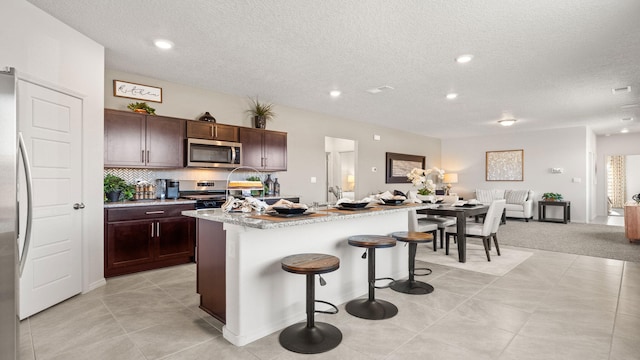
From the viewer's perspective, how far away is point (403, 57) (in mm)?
3637

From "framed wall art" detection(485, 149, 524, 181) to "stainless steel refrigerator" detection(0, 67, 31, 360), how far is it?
10426 mm

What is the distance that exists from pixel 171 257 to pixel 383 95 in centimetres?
394

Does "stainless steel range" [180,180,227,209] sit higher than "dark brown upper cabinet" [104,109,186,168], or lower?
lower

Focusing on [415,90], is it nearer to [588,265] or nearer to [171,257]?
[588,265]

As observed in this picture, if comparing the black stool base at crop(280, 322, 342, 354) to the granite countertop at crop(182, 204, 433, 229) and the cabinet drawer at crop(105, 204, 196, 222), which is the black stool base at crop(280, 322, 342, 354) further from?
the cabinet drawer at crop(105, 204, 196, 222)

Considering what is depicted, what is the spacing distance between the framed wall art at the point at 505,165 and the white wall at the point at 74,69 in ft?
31.9

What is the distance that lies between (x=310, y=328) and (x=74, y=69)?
3214 mm

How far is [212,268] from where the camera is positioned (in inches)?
102

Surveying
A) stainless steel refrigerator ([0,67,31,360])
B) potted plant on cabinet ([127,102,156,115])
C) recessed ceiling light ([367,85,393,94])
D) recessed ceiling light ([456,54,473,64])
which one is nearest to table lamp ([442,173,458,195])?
recessed ceiling light ([367,85,393,94])

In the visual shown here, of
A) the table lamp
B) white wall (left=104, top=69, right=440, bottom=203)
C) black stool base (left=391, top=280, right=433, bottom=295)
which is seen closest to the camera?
black stool base (left=391, top=280, right=433, bottom=295)

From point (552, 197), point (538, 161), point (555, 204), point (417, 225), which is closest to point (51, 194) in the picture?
point (417, 225)

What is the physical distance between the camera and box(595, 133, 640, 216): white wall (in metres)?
9.21

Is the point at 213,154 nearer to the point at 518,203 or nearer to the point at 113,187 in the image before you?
the point at 113,187

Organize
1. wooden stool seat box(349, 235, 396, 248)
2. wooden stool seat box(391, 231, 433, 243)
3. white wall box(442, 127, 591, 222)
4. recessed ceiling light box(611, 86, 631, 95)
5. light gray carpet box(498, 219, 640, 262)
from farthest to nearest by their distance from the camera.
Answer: white wall box(442, 127, 591, 222) → light gray carpet box(498, 219, 640, 262) → recessed ceiling light box(611, 86, 631, 95) → wooden stool seat box(391, 231, 433, 243) → wooden stool seat box(349, 235, 396, 248)
